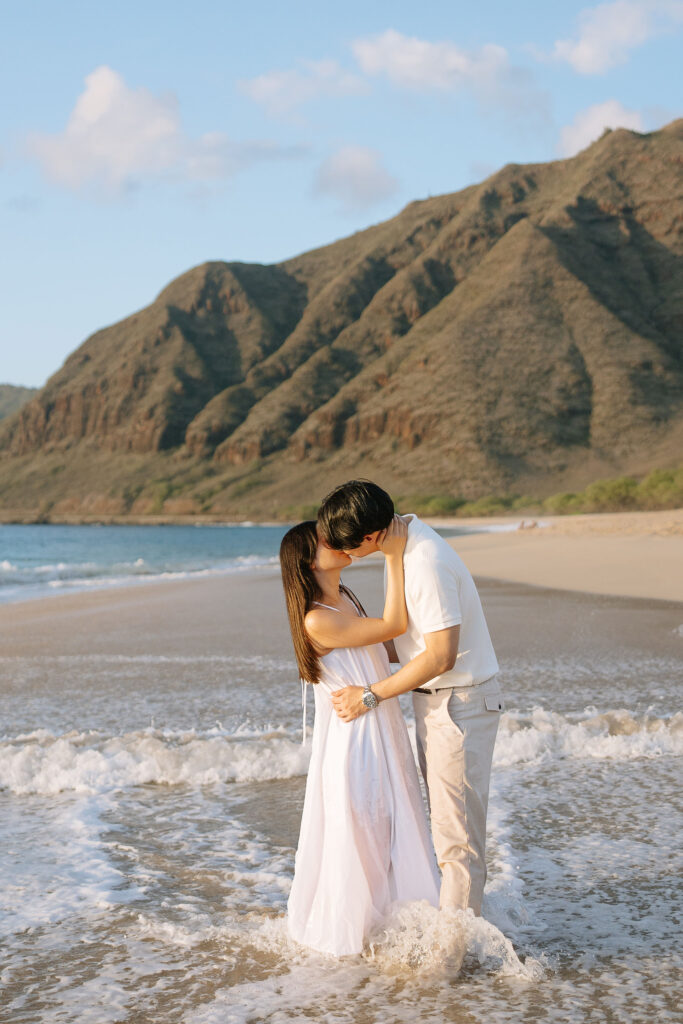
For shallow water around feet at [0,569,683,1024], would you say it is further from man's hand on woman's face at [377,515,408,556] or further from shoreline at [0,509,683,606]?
shoreline at [0,509,683,606]

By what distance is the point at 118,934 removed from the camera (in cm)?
360

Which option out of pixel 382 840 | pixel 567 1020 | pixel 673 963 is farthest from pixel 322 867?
pixel 673 963

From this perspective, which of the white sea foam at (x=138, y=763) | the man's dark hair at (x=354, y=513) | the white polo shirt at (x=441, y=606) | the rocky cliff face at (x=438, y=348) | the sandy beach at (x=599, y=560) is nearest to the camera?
the man's dark hair at (x=354, y=513)

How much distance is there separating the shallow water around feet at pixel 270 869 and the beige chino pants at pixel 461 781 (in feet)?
0.47

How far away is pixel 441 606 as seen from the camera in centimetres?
312

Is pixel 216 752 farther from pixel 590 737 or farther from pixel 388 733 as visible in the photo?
pixel 388 733

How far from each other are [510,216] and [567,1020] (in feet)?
423

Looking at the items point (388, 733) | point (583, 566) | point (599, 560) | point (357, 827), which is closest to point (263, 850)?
point (357, 827)

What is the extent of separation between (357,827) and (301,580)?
86 centimetres

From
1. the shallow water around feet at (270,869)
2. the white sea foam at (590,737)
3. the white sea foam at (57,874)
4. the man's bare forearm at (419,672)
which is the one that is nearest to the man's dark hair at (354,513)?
the man's bare forearm at (419,672)

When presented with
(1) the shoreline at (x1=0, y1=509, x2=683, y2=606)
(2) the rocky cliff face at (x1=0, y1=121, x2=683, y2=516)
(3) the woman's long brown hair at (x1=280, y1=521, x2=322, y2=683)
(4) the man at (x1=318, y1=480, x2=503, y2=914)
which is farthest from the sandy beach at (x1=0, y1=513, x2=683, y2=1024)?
(2) the rocky cliff face at (x1=0, y1=121, x2=683, y2=516)

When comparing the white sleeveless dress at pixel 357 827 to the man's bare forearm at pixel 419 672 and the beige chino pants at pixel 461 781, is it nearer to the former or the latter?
the beige chino pants at pixel 461 781

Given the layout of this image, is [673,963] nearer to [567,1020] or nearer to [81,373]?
[567,1020]

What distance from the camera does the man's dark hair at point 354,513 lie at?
3.03 m
